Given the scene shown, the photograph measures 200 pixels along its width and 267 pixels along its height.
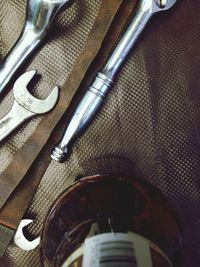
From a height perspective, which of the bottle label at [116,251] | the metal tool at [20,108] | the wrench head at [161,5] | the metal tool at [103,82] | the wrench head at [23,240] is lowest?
the wrench head at [23,240]

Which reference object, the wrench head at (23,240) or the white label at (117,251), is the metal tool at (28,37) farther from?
the white label at (117,251)

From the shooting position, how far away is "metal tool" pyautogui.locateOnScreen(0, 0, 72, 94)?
2.45ft

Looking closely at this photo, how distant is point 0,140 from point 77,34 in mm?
213

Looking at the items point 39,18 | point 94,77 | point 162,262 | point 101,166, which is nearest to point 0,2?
point 39,18

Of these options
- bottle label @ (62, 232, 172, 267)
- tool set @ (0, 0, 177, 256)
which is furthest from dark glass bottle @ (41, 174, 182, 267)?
tool set @ (0, 0, 177, 256)

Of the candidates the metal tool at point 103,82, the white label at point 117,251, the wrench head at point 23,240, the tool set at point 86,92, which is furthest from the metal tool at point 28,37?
the white label at point 117,251

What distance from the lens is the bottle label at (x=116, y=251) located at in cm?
52

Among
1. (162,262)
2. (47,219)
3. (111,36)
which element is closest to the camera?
(162,262)

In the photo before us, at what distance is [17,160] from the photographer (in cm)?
79

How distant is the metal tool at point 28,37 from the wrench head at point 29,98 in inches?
0.8

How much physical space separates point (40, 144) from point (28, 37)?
0.17 m

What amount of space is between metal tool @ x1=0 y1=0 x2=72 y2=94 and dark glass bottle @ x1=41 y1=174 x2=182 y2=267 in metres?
0.20

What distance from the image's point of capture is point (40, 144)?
0.79 meters

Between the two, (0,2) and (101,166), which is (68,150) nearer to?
(101,166)
